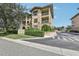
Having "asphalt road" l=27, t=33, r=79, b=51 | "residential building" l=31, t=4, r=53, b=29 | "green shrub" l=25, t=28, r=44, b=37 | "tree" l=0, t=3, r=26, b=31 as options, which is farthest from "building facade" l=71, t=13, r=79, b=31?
"tree" l=0, t=3, r=26, b=31

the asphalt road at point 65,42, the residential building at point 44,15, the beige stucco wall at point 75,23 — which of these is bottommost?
the asphalt road at point 65,42

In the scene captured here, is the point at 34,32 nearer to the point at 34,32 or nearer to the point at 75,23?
the point at 34,32

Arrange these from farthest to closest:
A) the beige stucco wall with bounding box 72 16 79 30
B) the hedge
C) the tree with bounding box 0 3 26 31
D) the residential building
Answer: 1. the tree with bounding box 0 3 26 31
2. the hedge
3. the residential building
4. the beige stucco wall with bounding box 72 16 79 30

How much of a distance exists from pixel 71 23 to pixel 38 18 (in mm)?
5073

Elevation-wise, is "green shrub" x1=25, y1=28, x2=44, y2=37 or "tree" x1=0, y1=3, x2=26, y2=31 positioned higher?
"tree" x1=0, y1=3, x2=26, y2=31

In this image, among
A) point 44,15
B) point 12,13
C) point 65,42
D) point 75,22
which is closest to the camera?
point 75,22

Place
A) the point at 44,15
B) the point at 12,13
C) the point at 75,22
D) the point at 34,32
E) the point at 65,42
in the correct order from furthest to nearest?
the point at 12,13
the point at 34,32
the point at 44,15
the point at 65,42
the point at 75,22

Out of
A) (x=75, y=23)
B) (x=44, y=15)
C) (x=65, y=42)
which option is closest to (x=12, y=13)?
(x=44, y=15)

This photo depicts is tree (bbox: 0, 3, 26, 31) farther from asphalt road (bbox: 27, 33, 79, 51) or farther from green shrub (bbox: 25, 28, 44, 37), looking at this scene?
asphalt road (bbox: 27, 33, 79, 51)

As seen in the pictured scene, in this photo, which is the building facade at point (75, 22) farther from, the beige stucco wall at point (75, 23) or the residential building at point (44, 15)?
the residential building at point (44, 15)

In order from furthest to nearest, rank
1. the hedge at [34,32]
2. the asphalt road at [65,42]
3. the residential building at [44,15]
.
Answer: the hedge at [34,32], the residential building at [44,15], the asphalt road at [65,42]

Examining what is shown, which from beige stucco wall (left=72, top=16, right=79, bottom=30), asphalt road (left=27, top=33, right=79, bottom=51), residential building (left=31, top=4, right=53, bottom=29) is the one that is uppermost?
residential building (left=31, top=4, right=53, bottom=29)

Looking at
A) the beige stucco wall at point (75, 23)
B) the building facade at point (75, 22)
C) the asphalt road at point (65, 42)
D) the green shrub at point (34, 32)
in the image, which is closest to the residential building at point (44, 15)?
the asphalt road at point (65, 42)

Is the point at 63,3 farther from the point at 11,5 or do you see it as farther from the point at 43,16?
the point at 11,5
